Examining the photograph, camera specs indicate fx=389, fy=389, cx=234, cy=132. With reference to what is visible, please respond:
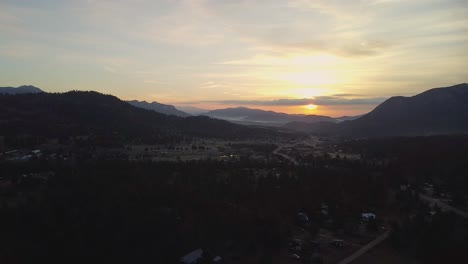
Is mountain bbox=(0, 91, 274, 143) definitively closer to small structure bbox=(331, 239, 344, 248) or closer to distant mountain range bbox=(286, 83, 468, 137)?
distant mountain range bbox=(286, 83, 468, 137)

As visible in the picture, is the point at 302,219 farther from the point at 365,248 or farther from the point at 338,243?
the point at 365,248

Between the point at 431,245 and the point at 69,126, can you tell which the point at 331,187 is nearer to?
the point at 431,245

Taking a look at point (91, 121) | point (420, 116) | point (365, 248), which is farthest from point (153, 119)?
point (365, 248)

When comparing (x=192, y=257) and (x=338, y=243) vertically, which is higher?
(x=192, y=257)

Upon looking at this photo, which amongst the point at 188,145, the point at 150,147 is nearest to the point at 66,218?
the point at 150,147

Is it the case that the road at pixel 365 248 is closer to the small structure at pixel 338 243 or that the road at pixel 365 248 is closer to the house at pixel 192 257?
the small structure at pixel 338 243
